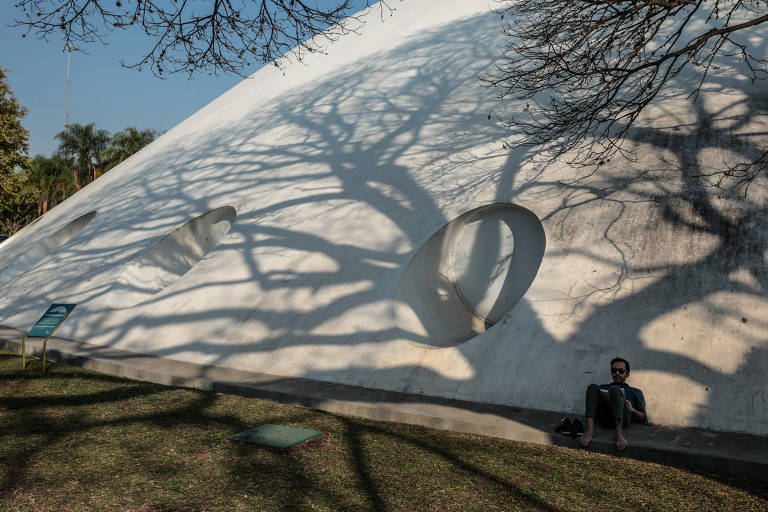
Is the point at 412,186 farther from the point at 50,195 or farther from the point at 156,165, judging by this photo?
the point at 50,195

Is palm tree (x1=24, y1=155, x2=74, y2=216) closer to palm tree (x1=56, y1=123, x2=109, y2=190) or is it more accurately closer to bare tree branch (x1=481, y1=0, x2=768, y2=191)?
palm tree (x1=56, y1=123, x2=109, y2=190)

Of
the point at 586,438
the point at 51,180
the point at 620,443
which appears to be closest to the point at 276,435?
the point at 586,438

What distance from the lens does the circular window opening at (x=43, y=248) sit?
41.0 ft

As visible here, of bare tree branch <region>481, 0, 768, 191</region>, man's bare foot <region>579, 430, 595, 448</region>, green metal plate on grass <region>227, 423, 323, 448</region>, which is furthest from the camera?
bare tree branch <region>481, 0, 768, 191</region>

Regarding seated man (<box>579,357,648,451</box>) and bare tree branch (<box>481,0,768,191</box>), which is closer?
seated man (<box>579,357,648,451</box>)

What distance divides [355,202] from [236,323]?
244cm

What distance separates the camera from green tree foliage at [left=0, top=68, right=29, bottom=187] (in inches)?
888

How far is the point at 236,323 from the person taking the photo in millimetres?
8164

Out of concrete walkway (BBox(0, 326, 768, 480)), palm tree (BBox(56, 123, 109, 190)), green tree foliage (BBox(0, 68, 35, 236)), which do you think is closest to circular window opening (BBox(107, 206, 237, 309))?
concrete walkway (BBox(0, 326, 768, 480))

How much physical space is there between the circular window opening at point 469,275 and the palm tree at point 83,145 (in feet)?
158

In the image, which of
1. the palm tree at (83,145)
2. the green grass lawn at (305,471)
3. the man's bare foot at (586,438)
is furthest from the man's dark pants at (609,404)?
the palm tree at (83,145)

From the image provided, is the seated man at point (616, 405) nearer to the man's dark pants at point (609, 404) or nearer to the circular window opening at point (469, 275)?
the man's dark pants at point (609, 404)

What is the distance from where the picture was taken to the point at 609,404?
17.1 ft

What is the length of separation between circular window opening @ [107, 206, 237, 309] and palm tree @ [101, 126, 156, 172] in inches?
1550
